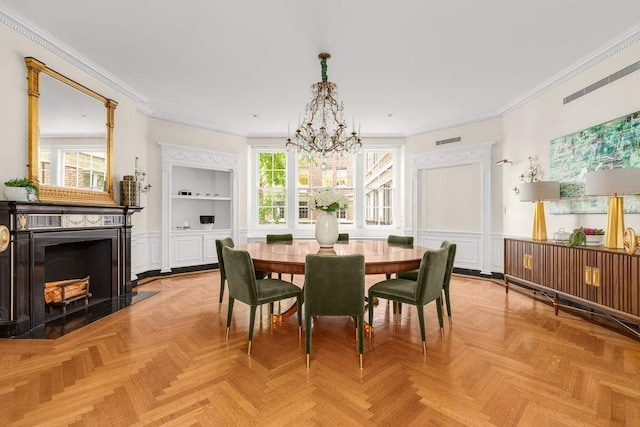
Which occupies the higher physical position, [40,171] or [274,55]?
[274,55]

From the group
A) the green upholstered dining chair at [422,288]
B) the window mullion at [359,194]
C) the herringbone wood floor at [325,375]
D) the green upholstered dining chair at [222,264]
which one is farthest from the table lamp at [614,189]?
the window mullion at [359,194]

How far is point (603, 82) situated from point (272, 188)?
542 centimetres

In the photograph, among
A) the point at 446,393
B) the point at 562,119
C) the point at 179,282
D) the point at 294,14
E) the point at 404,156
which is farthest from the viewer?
the point at 404,156

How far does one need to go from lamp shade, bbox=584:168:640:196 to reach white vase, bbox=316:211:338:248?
246cm

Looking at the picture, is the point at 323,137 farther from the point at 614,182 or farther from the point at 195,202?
the point at 195,202

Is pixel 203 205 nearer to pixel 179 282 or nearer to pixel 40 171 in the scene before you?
pixel 179 282

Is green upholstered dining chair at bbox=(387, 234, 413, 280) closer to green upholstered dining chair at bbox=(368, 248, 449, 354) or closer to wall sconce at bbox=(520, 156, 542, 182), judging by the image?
green upholstered dining chair at bbox=(368, 248, 449, 354)

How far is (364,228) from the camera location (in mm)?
6648

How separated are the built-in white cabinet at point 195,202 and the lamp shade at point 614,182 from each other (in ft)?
18.1

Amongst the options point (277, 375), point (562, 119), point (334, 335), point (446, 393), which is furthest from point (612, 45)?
point (277, 375)

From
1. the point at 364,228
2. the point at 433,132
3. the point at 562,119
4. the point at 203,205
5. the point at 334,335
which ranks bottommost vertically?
the point at 334,335

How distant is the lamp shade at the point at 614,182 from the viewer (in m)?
2.63

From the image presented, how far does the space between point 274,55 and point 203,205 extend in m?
3.92

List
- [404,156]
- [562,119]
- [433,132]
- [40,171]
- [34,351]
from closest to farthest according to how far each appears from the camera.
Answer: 1. [34,351]
2. [40,171]
3. [562,119]
4. [433,132]
5. [404,156]
